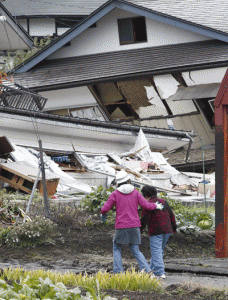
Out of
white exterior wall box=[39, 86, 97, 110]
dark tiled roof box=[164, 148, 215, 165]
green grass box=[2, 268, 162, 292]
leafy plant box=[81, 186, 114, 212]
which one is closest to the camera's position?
green grass box=[2, 268, 162, 292]

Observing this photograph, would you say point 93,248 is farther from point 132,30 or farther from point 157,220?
point 132,30

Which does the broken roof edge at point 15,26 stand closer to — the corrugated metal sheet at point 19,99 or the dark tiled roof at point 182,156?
the corrugated metal sheet at point 19,99

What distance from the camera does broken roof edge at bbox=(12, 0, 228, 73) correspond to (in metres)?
24.6

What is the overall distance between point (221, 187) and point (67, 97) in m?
16.6

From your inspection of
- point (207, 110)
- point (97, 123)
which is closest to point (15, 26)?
point (97, 123)

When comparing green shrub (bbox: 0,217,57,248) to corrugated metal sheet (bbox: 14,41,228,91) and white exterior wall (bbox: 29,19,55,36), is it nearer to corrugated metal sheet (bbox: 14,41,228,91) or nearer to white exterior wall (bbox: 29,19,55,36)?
corrugated metal sheet (bbox: 14,41,228,91)

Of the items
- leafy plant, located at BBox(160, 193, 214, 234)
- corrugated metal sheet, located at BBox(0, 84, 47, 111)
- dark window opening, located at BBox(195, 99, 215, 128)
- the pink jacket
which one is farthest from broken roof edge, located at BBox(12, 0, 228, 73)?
the pink jacket

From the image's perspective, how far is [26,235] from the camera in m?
9.55

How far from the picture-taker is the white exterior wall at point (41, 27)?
37.3 meters

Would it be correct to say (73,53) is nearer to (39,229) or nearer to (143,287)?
(39,229)

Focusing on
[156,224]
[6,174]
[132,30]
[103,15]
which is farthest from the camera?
[132,30]

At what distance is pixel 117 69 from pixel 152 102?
2.49 metres

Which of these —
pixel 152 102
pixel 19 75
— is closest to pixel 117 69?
pixel 152 102

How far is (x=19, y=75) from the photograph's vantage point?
84.1 ft
